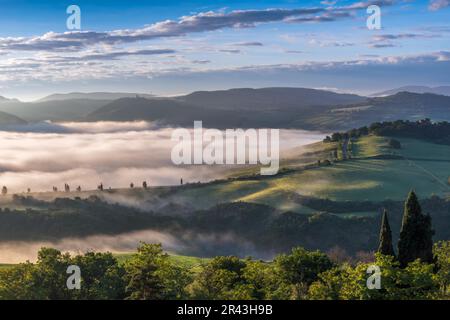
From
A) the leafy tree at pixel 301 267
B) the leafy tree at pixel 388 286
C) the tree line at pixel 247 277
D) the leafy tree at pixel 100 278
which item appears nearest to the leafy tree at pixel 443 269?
the tree line at pixel 247 277

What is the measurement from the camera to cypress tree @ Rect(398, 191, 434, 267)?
263 ft

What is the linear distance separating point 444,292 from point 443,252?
25.1m

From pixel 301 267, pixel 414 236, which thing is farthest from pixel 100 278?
pixel 414 236

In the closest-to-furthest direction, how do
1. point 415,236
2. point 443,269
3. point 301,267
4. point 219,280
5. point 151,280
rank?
1. point 151,280
2. point 219,280
3. point 415,236
4. point 301,267
5. point 443,269

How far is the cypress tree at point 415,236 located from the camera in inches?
3155

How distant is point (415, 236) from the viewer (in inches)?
3167

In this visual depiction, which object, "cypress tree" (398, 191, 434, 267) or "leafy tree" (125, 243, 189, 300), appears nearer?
"leafy tree" (125, 243, 189, 300)

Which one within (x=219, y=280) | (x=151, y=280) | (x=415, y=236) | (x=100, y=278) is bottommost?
(x=100, y=278)

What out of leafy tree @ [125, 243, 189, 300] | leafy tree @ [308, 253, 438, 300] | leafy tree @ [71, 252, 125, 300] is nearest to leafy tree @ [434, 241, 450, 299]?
leafy tree @ [308, 253, 438, 300]

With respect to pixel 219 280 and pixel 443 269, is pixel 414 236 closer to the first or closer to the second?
pixel 443 269

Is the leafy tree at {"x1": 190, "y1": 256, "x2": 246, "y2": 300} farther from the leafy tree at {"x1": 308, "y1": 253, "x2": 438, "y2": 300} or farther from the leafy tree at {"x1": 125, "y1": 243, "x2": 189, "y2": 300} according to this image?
the leafy tree at {"x1": 308, "y1": 253, "x2": 438, "y2": 300}
